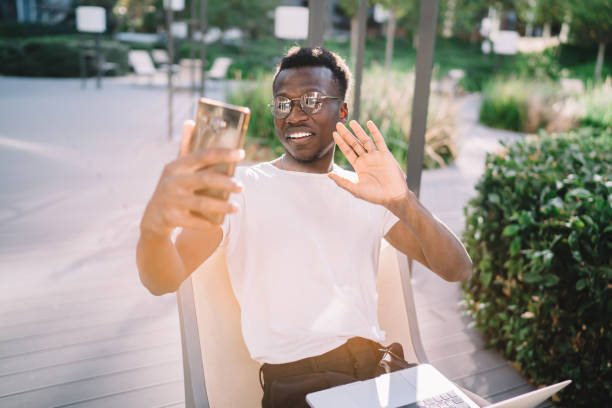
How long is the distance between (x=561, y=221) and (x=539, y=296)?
14.4 inches

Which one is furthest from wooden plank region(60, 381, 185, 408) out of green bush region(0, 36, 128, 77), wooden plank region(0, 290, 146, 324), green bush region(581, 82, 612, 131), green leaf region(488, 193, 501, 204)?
green bush region(0, 36, 128, 77)

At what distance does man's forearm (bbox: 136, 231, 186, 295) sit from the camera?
3.83 ft

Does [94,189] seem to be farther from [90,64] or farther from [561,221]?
[90,64]

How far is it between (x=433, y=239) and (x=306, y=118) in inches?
21.6

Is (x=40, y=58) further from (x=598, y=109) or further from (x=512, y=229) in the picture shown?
(x=512, y=229)

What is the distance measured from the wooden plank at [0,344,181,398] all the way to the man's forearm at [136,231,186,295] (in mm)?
1453

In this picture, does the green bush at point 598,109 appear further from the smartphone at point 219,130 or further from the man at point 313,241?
the smartphone at point 219,130

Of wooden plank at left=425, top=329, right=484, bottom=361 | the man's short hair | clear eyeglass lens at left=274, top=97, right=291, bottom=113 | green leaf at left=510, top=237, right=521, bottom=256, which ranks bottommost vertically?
wooden plank at left=425, top=329, right=484, bottom=361

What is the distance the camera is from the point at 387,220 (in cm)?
178

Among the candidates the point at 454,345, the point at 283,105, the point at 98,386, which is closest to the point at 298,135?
the point at 283,105

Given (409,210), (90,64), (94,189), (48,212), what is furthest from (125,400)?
(90,64)

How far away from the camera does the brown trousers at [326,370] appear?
4.85ft

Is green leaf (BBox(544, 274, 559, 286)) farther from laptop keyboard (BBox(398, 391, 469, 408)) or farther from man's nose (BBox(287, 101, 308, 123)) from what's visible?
man's nose (BBox(287, 101, 308, 123))

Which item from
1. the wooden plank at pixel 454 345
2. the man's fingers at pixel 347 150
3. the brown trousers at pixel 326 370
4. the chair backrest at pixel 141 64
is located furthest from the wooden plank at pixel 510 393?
the chair backrest at pixel 141 64
